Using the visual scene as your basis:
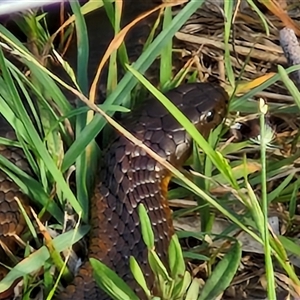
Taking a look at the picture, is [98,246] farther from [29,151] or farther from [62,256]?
[29,151]

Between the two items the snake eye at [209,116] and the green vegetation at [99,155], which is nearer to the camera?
the green vegetation at [99,155]

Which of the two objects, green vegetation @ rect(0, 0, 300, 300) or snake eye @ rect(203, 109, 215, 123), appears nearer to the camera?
green vegetation @ rect(0, 0, 300, 300)

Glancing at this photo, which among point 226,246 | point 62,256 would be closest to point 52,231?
point 62,256

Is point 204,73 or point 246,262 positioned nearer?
point 246,262

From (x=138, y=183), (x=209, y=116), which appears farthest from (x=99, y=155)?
(x=209, y=116)

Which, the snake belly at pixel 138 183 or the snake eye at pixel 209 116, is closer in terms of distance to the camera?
the snake belly at pixel 138 183

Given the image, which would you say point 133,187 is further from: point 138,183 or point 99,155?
point 99,155

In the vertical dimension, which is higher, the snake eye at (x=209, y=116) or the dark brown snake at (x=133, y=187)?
the snake eye at (x=209, y=116)
